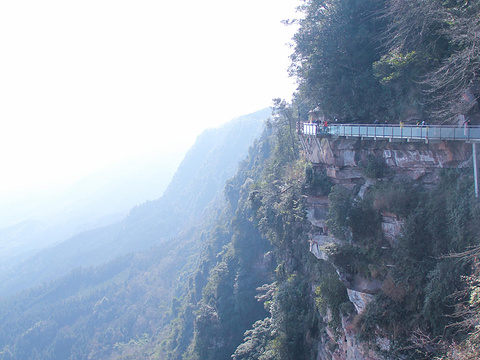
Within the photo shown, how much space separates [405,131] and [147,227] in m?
141

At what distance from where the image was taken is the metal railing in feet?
41.6

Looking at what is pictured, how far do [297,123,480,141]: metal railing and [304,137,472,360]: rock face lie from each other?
63 centimetres

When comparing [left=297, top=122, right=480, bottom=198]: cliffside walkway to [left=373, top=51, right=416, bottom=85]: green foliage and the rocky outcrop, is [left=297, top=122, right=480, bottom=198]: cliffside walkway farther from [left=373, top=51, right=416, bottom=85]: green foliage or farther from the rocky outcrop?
[left=373, top=51, right=416, bottom=85]: green foliage

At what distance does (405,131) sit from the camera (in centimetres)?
1462

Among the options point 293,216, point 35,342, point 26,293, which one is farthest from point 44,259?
point 293,216

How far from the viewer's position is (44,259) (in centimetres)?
14438

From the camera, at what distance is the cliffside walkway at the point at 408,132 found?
12.5 m

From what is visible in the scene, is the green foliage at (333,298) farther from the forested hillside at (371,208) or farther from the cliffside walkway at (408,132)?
the cliffside walkway at (408,132)

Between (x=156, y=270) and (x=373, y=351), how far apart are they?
94489 mm

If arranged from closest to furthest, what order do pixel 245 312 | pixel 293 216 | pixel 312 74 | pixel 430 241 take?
1. pixel 430 241
2. pixel 312 74
3. pixel 293 216
4. pixel 245 312

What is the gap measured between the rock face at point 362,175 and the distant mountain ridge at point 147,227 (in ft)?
365

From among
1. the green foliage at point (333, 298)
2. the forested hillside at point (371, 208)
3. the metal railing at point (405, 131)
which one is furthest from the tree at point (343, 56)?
the green foliage at point (333, 298)

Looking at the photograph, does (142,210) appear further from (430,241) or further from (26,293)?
(430,241)

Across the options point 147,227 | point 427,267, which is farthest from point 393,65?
point 147,227
